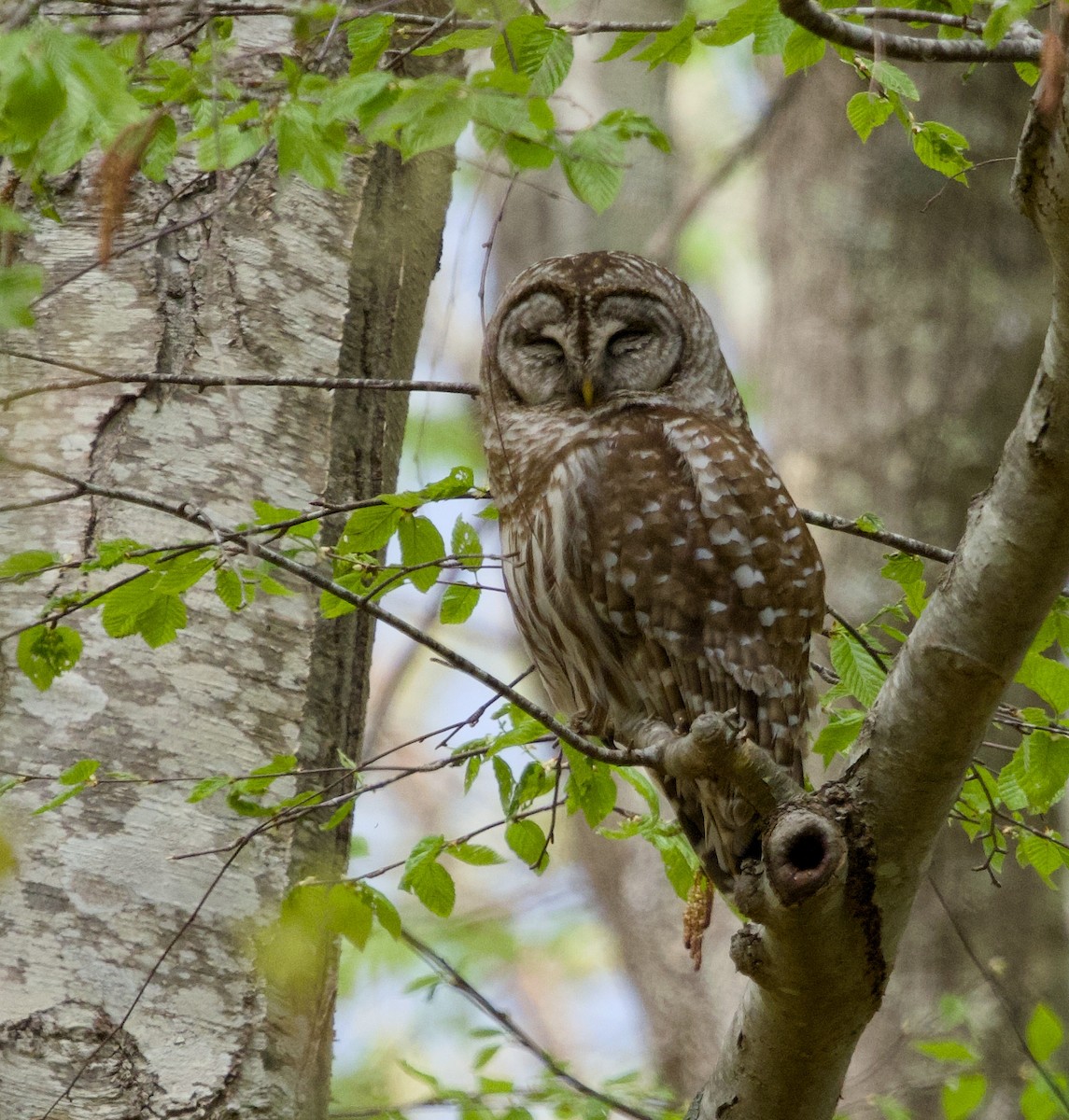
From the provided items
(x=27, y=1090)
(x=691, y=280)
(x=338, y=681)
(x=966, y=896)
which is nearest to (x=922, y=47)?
(x=338, y=681)

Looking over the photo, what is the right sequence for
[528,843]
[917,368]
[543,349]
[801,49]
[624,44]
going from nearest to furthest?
[624,44], [801,49], [528,843], [543,349], [917,368]

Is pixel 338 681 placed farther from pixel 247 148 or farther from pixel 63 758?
pixel 247 148

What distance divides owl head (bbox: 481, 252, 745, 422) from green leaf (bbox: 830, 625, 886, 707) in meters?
0.93

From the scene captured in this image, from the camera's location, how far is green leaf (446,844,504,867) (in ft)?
9.53

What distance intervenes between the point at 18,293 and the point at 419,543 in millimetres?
1365

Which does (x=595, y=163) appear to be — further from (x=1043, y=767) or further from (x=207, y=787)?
(x=1043, y=767)

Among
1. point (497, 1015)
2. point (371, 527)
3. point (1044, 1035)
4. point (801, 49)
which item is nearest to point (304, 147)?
point (371, 527)

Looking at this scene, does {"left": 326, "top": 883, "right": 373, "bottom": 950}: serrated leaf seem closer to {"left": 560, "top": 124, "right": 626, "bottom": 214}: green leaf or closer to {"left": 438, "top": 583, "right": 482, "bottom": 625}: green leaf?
{"left": 438, "top": 583, "right": 482, "bottom": 625}: green leaf

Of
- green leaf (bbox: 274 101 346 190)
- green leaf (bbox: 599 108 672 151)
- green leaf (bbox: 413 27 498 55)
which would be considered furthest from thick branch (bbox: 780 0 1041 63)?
green leaf (bbox: 274 101 346 190)

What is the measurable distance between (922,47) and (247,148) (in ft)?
3.77

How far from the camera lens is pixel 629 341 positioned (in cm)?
397

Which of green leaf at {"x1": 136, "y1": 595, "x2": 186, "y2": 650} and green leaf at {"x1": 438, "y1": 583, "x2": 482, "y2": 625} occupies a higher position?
green leaf at {"x1": 438, "y1": 583, "x2": 482, "y2": 625}

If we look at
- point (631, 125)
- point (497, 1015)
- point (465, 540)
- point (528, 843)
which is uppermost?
point (631, 125)

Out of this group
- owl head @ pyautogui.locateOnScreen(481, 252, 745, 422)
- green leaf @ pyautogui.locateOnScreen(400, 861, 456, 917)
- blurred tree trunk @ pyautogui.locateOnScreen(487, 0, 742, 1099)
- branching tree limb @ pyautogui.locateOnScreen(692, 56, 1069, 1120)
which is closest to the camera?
branching tree limb @ pyautogui.locateOnScreen(692, 56, 1069, 1120)
